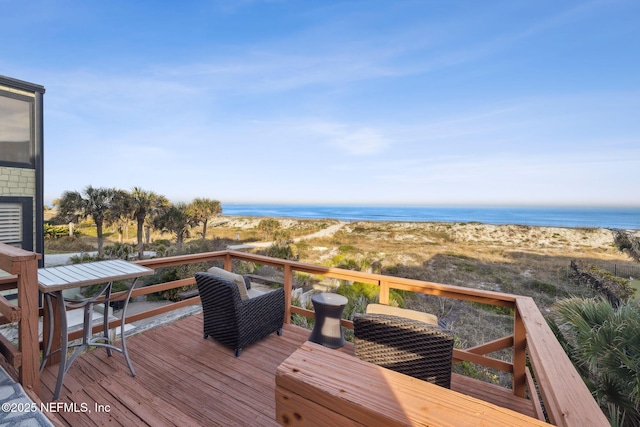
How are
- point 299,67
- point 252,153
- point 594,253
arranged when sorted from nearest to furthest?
point 299,67 → point 594,253 → point 252,153

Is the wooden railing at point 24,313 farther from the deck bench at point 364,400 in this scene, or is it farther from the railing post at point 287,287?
the railing post at point 287,287

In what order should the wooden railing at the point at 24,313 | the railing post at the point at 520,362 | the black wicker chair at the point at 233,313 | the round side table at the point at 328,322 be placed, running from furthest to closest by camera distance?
the round side table at the point at 328,322 < the black wicker chair at the point at 233,313 < the railing post at the point at 520,362 < the wooden railing at the point at 24,313

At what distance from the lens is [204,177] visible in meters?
29.2

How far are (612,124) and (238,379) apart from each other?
1641 centimetres

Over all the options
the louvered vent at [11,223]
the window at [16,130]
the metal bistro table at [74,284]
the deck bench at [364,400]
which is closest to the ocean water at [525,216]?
the deck bench at [364,400]

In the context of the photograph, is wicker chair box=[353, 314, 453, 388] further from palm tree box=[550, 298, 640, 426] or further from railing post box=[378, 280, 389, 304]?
palm tree box=[550, 298, 640, 426]

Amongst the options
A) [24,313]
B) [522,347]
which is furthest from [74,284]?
[522,347]

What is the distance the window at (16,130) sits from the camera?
618 cm

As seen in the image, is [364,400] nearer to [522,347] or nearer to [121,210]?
[522,347]

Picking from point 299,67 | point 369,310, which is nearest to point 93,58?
point 299,67

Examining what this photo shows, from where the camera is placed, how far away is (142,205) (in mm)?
16641

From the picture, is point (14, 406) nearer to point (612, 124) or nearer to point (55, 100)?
point (55, 100)

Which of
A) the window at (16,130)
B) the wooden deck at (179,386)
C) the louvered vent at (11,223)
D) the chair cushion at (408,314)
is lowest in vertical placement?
the wooden deck at (179,386)

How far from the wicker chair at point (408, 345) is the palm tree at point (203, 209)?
19.9m
